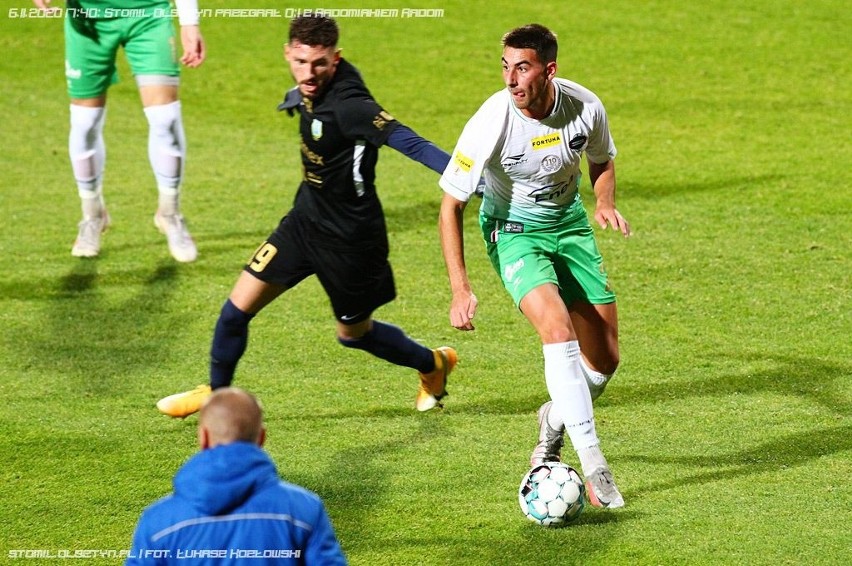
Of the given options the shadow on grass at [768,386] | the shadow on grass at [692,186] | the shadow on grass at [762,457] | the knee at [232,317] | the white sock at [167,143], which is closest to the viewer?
the shadow on grass at [762,457]

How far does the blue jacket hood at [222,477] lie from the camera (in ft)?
9.59

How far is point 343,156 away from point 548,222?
0.94 meters

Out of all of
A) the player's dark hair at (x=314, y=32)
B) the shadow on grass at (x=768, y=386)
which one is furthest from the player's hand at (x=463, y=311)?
the shadow on grass at (x=768, y=386)

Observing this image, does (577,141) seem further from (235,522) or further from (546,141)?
(235,522)

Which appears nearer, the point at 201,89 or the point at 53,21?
the point at 201,89

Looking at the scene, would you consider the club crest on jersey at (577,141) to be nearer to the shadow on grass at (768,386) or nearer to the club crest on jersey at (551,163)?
the club crest on jersey at (551,163)

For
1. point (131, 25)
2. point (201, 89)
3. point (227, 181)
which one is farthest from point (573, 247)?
point (201, 89)

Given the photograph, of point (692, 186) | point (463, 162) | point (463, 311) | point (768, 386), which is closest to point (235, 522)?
point (463, 311)

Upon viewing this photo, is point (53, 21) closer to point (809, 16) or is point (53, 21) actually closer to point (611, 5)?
point (611, 5)

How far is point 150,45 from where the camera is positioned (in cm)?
820

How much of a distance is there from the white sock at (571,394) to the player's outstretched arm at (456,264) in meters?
0.36

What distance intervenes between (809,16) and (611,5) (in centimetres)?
248

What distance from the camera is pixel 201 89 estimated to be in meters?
14.4

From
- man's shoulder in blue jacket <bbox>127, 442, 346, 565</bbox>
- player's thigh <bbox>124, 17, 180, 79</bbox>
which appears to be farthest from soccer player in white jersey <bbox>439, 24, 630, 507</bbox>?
player's thigh <bbox>124, 17, 180, 79</bbox>
